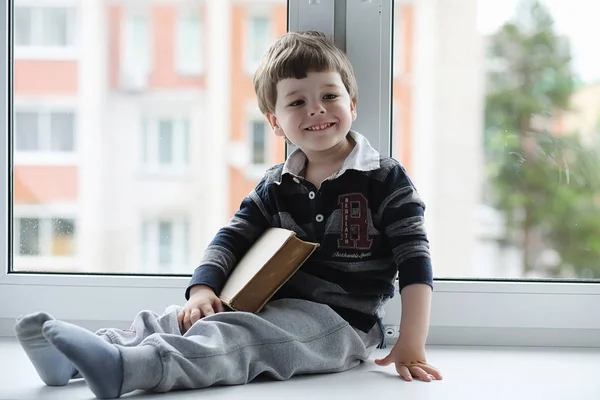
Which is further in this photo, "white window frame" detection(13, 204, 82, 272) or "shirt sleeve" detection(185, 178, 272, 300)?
"white window frame" detection(13, 204, 82, 272)

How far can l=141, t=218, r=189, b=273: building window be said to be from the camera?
1590 mm

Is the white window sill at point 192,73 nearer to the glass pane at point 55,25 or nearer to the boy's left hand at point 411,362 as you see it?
the glass pane at point 55,25

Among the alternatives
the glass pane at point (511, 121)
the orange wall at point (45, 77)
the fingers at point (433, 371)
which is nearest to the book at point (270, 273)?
the fingers at point (433, 371)

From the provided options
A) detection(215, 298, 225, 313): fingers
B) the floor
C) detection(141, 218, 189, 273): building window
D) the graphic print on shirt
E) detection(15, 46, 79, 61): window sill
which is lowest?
the floor

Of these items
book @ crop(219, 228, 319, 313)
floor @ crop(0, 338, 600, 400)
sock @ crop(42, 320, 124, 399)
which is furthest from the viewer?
book @ crop(219, 228, 319, 313)

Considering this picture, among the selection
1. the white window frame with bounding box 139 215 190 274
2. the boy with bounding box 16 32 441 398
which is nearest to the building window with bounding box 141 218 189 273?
the white window frame with bounding box 139 215 190 274

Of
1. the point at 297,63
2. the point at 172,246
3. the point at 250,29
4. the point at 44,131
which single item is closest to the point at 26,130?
the point at 44,131

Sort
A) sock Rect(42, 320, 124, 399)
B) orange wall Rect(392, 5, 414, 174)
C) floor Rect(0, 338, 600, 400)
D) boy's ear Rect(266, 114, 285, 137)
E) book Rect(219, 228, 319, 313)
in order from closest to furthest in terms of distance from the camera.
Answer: sock Rect(42, 320, 124, 399) → floor Rect(0, 338, 600, 400) → book Rect(219, 228, 319, 313) → boy's ear Rect(266, 114, 285, 137) → orange wall Rect(392, 5, 414, 174)

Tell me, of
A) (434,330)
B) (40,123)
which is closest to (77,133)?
(40,123)

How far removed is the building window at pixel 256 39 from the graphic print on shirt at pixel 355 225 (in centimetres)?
38

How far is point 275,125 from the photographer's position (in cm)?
144

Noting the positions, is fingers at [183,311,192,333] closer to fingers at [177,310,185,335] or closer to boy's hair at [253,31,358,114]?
fingers at [177,310,185,335]

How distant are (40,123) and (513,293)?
3.13 feet

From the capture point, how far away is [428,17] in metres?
1.54
